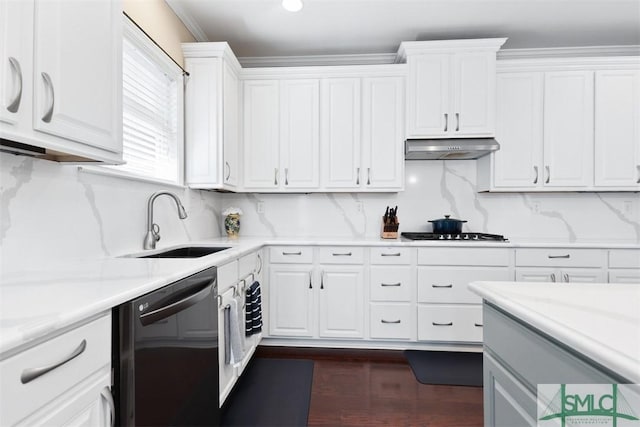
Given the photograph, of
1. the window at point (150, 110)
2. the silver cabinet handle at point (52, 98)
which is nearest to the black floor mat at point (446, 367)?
the window at point (150, 110)

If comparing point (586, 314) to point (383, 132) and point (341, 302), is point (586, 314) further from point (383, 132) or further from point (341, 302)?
point (383, 132)

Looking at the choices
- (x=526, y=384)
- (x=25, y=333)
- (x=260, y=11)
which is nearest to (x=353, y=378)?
(x=526, y=384)

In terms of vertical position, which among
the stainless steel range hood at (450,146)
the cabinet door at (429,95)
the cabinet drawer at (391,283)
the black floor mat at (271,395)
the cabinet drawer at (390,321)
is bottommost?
the black floor mat at (271,395)

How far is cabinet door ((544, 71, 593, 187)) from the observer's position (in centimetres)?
282

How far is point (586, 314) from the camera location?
755mm

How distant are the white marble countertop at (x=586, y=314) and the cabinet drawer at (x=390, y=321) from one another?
66.2 inches

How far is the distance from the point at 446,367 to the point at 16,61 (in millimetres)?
2916

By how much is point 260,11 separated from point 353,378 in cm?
293

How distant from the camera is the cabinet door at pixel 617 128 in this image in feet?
9.18

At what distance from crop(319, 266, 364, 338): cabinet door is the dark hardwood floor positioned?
213 millimetres

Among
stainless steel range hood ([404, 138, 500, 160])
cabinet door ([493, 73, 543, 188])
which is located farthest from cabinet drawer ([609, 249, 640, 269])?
stainless steel range hood ([404, 138, 500, 160])

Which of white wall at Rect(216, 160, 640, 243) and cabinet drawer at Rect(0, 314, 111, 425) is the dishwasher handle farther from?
white wall at Rect(216, 160, 640, 243)

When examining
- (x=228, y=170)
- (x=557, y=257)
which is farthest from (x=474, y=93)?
(x=228, y=170)

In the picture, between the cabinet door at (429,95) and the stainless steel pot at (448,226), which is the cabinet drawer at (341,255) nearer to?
the stainless steel pot at (448,226)
